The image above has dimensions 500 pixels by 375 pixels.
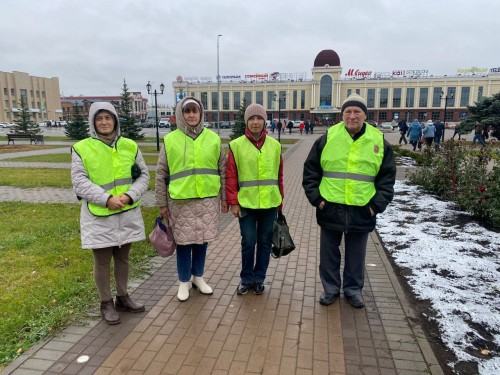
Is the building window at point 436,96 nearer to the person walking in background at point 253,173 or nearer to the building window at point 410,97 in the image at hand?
the building window at point 410,97

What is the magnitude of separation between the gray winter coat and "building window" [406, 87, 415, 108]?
87.7m

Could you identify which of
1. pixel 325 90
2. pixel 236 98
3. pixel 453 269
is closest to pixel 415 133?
pixel 453 269

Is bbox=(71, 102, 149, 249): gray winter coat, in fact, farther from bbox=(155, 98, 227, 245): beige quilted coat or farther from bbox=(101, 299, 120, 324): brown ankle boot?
bbox=(101, 299, 120, 324): brown ankle boot

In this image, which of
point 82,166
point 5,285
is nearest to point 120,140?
point 82,166

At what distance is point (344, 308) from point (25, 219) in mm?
5983

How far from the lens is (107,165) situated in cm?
331

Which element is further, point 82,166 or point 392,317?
point 392,317

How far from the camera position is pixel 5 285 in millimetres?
4258

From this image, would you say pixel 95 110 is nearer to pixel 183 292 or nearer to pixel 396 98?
pixel 183 292

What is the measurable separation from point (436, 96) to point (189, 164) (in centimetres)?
8859

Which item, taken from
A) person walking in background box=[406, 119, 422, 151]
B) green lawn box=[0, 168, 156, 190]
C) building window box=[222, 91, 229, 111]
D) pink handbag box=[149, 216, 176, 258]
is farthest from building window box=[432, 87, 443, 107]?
pink handbag box=[149, 216, 176, 258]

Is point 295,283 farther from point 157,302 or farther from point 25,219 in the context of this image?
point 25,219

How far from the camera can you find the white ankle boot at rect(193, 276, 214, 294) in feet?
13.5

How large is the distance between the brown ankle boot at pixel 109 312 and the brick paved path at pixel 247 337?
0.20ft
